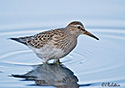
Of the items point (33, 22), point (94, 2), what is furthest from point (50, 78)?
point (94, 2)

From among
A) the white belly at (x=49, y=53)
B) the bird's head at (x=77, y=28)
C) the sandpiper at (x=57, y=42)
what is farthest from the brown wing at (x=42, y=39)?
the bird's head at (x=77, y=28)

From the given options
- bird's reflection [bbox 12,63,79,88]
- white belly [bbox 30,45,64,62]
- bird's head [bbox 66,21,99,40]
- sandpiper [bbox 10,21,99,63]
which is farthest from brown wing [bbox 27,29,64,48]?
bird's reflection [bbox 12,63,79,88]

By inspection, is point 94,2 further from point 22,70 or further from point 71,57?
point 22,70

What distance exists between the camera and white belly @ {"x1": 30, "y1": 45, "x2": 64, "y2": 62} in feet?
37.7

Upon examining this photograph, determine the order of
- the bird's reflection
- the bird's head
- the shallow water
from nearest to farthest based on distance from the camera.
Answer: the bird's reflection, the shallow water, the bird's head

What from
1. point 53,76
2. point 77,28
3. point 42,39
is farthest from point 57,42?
point 53,76

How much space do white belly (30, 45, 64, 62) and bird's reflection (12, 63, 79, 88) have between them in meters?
0.28

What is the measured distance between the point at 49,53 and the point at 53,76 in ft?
3.22

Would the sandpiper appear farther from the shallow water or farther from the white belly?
the shallow water

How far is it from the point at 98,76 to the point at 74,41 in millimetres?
1756

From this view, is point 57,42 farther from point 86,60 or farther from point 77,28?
point 86,60

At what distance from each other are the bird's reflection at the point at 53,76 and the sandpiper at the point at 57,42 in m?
0.37

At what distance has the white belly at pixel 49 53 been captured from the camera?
11477 millimetres

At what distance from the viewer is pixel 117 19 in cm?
1515
